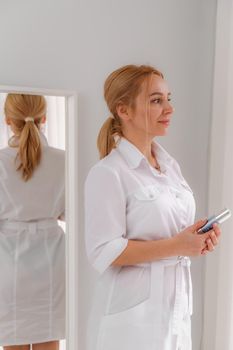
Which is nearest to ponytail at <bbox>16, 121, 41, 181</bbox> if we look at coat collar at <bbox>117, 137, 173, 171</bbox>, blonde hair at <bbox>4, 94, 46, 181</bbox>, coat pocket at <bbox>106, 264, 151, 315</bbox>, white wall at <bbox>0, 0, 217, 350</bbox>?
blonde hair at <bbox>4, 94, 46, 181</bbox>

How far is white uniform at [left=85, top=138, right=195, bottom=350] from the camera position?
129 cm

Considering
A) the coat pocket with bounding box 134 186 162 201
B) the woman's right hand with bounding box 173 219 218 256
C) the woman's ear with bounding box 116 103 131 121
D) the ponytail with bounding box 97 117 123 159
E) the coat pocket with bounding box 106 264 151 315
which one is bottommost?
the coat pocket with bounding box 106 264 151 315

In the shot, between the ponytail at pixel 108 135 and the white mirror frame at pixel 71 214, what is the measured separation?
78 mm

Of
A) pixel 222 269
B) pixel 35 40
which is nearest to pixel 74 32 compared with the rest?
pixel 35 40

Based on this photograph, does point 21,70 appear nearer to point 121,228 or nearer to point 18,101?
point 18,101

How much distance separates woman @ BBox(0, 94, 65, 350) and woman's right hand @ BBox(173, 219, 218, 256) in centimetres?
36

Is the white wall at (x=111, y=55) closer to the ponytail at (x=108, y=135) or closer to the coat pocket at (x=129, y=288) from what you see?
the ponytail at (x=108, y=135)

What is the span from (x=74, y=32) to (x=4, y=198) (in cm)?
53

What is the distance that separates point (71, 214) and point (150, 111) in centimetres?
38

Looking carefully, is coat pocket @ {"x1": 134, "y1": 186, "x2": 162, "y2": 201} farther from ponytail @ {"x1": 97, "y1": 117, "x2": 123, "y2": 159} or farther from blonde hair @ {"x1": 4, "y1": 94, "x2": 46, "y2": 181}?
blonde hair @ {"x1": 4, "y1": 94, "x2": 46, "y2": 181}

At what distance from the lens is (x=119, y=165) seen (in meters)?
1.34

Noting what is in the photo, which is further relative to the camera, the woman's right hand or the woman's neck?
the woman's neck

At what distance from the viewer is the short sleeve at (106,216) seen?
4.21ft

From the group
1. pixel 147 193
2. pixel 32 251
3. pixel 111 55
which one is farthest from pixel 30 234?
pixel 111 55
